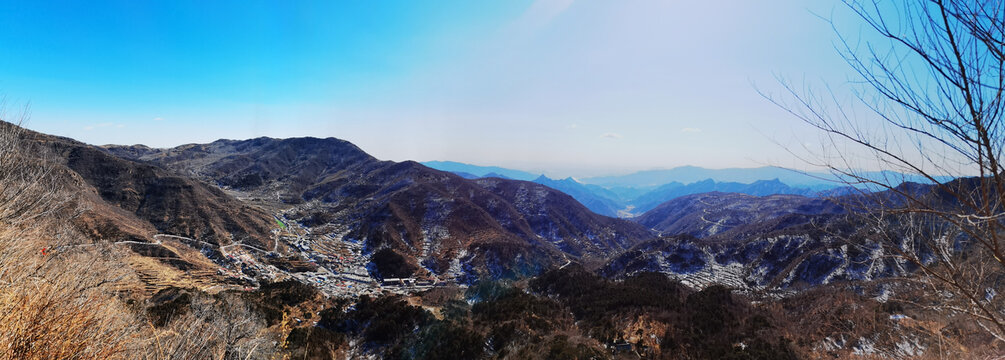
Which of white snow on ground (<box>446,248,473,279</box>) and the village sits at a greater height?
the village

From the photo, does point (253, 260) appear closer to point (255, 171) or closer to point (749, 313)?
point (749, 313)

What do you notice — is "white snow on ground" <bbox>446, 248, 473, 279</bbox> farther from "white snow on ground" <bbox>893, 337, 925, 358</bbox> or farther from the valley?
"white snow on ground" <bbox>893, 337, 925, 358</bbox>

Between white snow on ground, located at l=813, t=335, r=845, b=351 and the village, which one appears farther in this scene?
the village

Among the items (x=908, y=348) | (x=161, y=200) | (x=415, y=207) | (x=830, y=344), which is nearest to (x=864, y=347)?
(x=830, y=344)

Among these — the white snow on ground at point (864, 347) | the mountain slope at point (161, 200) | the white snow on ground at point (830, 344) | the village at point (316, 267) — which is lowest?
the village at point (316, 267)

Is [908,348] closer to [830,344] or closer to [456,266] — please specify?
[830,344]

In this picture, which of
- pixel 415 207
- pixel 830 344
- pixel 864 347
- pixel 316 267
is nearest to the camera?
pixel 864 347

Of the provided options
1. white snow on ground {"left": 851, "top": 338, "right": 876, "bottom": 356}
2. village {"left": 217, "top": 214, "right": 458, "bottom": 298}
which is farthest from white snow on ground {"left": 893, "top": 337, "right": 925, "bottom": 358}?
village {"left": 217, "top": 214, "right": 458, "bottom": 298}

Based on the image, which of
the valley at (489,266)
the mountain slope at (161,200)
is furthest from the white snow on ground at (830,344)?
the mountain slope at (161,200)

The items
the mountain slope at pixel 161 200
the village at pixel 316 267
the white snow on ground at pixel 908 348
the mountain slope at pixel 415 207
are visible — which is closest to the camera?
the white snow on ground at pixel 908 348

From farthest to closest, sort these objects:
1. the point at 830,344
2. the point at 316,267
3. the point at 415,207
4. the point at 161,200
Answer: the point at 415,207, the point at 161,200, the point at 316,267, the point at 830,344

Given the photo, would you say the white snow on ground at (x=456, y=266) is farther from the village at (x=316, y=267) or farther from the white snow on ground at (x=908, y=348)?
the white snow on ground at (x=908, y=348)
